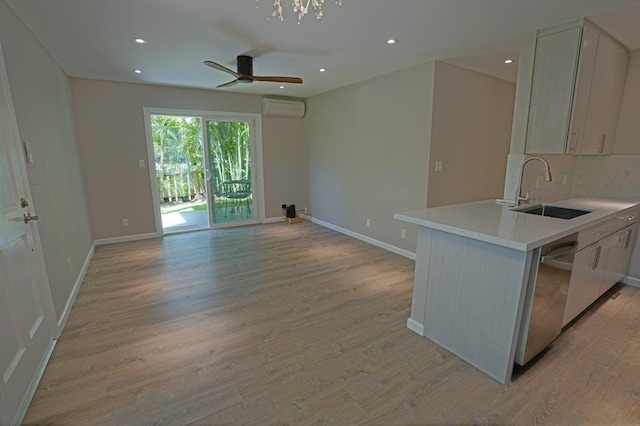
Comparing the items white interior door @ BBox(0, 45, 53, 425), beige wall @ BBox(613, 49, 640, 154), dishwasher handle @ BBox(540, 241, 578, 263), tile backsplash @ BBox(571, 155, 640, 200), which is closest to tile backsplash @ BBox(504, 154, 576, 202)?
tile backsplash @ BBox(571, 155, 640, 200)

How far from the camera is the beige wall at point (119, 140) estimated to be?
4352 mm

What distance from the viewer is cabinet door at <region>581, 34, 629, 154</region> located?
268cm

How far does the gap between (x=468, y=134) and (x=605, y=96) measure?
4.45 ft

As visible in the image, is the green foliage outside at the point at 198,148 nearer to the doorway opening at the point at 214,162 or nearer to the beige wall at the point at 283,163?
the doorway opening at the point at 214,162

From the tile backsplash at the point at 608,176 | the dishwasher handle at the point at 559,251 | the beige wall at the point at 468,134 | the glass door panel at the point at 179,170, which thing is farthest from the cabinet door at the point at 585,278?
the glass door panel at the point at 179,170

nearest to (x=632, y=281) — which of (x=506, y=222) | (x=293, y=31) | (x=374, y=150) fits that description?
(x=506, y=222)

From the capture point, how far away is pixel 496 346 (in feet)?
6.13

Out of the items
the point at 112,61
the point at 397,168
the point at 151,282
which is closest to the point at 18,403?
the point at 151,282

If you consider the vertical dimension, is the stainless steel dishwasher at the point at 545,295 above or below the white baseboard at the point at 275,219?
above

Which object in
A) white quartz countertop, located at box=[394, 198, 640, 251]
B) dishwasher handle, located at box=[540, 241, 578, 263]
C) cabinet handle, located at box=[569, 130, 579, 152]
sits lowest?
dishwasher handle, located at box=[540, 241, 578, 263]

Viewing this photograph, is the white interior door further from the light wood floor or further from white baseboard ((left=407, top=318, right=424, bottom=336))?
white baseboard ((left=407, top=318, right=424, bottom=336))

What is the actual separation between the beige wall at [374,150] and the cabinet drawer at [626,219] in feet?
5.68

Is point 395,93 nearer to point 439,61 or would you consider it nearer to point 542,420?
point 439,61

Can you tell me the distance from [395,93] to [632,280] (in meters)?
3.32
